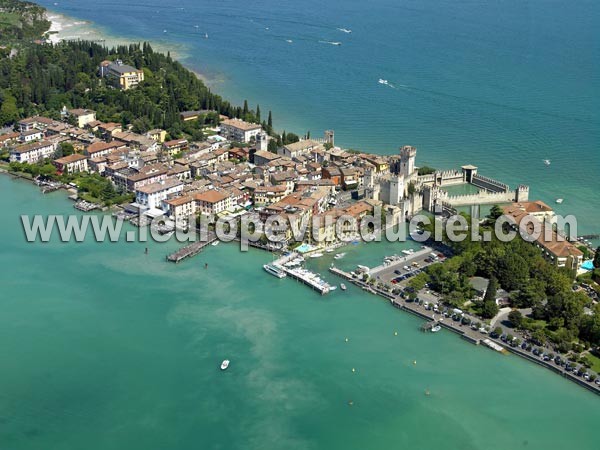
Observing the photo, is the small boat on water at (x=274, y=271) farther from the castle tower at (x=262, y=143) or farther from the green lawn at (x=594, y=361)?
the castle tower at (x=262, y=143)

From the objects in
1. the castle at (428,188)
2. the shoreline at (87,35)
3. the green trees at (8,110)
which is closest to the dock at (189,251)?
the castle at (428,188)

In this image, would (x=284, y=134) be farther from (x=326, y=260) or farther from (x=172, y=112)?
(x=326, y=260)

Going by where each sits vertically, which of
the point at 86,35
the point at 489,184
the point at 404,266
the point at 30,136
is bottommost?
the point at 404,266

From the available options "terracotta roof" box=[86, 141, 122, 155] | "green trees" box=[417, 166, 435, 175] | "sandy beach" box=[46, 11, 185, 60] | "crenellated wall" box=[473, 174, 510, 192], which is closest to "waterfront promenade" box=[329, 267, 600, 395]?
"green trees" box=[417, 166, 435, 175]

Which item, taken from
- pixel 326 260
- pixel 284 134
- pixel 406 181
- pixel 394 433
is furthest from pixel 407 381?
pixel 284 134

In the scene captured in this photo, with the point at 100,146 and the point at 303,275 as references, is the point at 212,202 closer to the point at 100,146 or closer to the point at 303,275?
the point at 303,275

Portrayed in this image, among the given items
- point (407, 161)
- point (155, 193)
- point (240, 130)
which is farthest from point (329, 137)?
point (155, 193)
